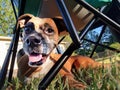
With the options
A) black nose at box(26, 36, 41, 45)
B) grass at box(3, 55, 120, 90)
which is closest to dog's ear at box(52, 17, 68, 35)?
black nose at box(26, 36, 41, 45)

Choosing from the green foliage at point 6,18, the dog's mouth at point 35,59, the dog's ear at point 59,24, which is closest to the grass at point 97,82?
the dog's mouth at point 35,59

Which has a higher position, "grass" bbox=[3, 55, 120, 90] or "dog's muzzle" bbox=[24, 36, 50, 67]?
"dog's muzzle" bbox=[24, 36, 50, 67]

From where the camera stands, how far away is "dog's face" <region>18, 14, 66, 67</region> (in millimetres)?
2418

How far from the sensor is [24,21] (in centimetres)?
286

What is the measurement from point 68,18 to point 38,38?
419mm

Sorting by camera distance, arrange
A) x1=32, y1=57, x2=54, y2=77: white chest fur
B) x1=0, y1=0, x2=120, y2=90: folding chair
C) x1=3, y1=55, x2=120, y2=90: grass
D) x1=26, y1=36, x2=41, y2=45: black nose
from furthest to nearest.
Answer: x1=32, y1=57, x2=54, y2=77: white chest fur
x1=26, y1=36, x2=41, y2=45: black nose
x1=0, y1=0, x2=120, y2=90: folding chair
x1=3, y1=55, x2=120, y2=90: grass

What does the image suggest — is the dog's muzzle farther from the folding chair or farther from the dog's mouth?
the folding chair

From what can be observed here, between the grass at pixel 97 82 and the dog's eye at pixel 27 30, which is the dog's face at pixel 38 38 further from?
the grass at pixel 97 82

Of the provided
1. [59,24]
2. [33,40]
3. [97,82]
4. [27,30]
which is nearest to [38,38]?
[33,40]

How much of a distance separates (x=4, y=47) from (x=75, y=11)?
26223mm

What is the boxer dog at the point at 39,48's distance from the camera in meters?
2.42

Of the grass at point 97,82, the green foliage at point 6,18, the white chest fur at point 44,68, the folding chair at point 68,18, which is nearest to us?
the grass at point 97,82

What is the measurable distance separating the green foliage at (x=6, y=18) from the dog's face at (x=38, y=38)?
99.7ft

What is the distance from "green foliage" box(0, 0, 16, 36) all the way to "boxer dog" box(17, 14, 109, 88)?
30270 mm
